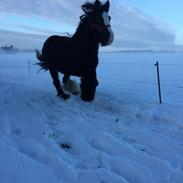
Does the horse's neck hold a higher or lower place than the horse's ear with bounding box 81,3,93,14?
lower

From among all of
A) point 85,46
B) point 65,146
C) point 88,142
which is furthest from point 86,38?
point 65,146

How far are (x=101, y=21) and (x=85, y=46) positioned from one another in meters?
0.69

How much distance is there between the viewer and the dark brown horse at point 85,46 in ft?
23.5

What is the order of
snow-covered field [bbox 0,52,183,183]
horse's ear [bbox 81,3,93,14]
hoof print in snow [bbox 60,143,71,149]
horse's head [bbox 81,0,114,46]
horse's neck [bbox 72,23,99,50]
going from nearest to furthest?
snow-covered field [bbox 0,52,183,183] → hoof print in snow [bbox 60,143,71,149] → horse's head [bbox 81,0,114,46] → horse's ear [bbox 81,3,93,14] → horse's neck [bbox 72,23,99,50]

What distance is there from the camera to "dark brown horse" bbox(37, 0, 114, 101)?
7.17 metres

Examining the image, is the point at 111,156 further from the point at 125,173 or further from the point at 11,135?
the point at 11,135

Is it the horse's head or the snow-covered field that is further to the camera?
the horse's head

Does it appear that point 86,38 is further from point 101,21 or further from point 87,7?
point 87,7

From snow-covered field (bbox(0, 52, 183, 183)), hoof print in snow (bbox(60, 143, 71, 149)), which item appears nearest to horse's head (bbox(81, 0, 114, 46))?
snow-covered field (bbox(0, 52, 183, 183))

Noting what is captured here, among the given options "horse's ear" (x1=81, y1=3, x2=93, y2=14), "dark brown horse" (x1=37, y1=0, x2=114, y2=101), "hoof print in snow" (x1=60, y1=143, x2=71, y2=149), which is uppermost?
"horse's ear" (x1=81, y1=3, x2=93, y2=14)

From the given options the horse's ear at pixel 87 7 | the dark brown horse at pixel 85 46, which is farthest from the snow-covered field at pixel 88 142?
the horse's ear at pixel 87 7

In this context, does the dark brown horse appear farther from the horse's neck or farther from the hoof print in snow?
the hoof print in snow

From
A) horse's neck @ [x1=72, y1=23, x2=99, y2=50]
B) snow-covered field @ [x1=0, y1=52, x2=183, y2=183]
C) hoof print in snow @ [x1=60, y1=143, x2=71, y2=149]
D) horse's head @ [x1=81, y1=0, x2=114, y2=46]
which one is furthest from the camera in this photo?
horse's neck @ [x1=72, y1=23, x2=99, y2=50]

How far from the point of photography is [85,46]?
24.4 feet
